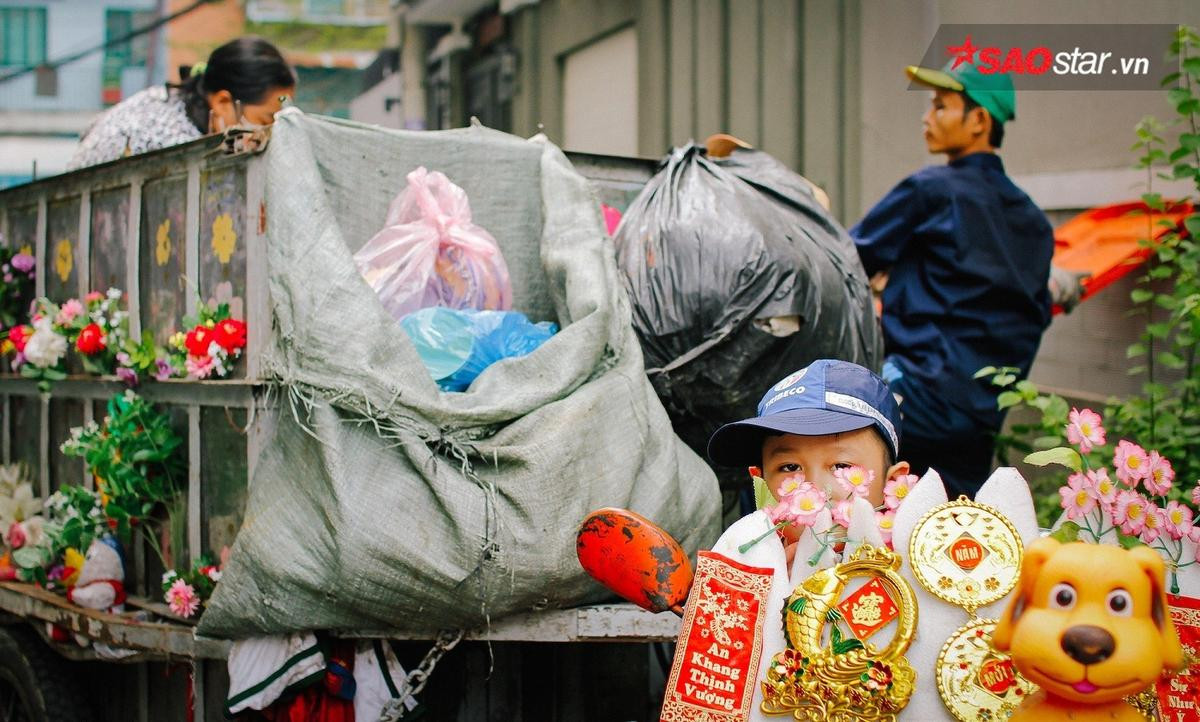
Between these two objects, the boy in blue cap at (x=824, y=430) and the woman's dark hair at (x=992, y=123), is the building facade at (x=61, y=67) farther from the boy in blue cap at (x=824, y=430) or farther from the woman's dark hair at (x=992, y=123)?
the boy in blue cap at (x=824, y=430)

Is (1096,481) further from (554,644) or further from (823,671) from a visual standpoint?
(554,644)

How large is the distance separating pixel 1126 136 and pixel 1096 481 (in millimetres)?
3940

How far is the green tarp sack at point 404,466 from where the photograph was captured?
2.51 m

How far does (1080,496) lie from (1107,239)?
352cm

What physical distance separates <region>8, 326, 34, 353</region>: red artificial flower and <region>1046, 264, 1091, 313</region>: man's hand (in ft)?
11.2

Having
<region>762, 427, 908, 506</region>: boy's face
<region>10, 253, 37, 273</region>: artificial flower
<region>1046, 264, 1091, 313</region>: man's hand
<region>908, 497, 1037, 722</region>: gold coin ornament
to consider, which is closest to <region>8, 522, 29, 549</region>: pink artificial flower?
<region>10, 253, 37, 273</region>: artificial flower

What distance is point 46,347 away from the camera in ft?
12.2

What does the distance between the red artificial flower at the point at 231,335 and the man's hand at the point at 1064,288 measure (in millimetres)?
2864

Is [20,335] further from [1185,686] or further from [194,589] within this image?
[1185,686]

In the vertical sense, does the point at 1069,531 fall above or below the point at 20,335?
below

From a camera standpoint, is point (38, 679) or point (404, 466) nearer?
point (404, 466)

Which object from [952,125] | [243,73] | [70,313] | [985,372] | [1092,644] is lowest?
[1092,644]

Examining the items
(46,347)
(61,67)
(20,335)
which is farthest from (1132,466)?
(61,67)

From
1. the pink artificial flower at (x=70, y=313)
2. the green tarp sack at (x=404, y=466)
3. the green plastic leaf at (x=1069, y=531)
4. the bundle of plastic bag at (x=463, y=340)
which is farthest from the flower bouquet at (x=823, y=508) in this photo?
the pink artificial flower at (x=70, y=313)
